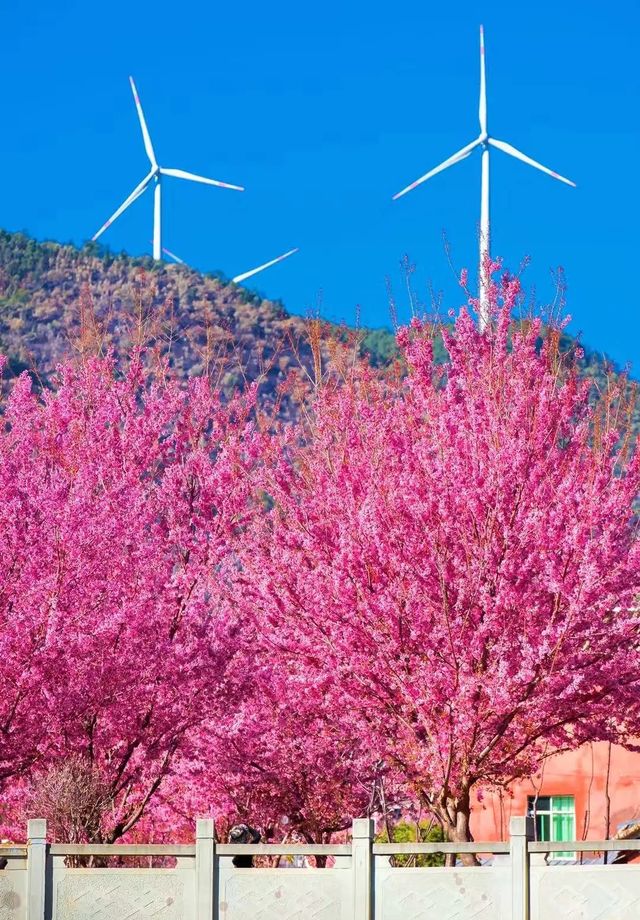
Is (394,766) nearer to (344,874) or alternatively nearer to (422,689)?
(422,689)

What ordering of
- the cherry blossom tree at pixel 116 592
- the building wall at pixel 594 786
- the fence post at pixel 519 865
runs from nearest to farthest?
the fence post at pixel 519 865 → the cherry blossom tree at pixel 116 592 → the building wall at pixel 594 786

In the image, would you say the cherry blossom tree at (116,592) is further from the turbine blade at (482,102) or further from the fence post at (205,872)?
the turbine blade at (482,102)

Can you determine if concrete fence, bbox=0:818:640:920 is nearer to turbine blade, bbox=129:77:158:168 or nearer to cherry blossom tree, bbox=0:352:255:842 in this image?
cherry blossom tree, bbox=0:352:255:842

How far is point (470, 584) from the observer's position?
716 inches

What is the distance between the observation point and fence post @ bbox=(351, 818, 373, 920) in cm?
1486

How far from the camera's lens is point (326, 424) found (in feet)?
70.6

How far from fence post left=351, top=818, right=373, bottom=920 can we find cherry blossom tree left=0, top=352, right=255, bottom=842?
5.90 meters

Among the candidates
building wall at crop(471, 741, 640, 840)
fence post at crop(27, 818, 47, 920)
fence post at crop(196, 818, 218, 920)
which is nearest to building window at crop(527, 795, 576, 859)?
building wall at crop(471, 741, 640, 840)

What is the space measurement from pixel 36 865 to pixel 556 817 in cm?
1736

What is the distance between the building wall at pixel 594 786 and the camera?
2877cm

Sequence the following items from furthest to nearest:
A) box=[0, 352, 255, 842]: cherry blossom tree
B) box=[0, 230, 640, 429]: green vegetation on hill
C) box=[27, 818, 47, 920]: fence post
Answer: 1. box=[0, 230, 640, 429]: green vegetation on hill
2. box=[0, 352, 255, 842]: cherry blossom tree
3. box=[27, 818, 47, 920]: fence post

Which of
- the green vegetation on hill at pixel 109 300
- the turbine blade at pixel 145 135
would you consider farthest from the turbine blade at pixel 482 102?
the green vegetation on hill at pixel 109 300

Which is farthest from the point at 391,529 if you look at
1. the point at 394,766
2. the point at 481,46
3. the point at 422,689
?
the point at 481,46

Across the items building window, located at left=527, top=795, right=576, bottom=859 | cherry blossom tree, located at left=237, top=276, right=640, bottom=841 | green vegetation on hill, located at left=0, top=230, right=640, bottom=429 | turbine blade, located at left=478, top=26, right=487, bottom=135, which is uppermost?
green vegetation on hill, located at left=0, top=230, right=640, bottom=429
